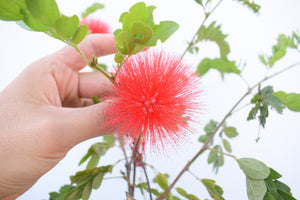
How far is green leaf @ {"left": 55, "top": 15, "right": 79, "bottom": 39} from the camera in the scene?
35cm

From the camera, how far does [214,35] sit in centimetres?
68

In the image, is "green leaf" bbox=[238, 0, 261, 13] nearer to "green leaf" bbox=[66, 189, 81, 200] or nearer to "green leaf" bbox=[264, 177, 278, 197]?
"green leaf" bbox=[264, 177, 278, 197]

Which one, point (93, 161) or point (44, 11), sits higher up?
point (44, 11)

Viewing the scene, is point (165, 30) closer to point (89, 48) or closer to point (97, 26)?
point (89, 48)

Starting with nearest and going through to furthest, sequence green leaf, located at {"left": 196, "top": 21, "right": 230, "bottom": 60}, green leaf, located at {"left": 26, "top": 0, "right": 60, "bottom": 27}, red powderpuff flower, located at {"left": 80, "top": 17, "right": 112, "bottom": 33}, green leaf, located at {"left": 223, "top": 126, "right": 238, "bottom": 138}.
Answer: green leaf, located at {"left": 26, "top": 0, "right": 60, "bottom": 27}
green leaf, located at {"left": 196, "top": 21, "right": 230, "bottom": 60}
green leaf, located at {"left": 223, "top": 126, "right": 238, "bottom": 138}
red powderpuff flower, located at {"left": 80, "top": 17, "right": 112, "bottom": 33}

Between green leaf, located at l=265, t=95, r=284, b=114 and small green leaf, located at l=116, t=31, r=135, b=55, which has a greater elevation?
small green leaf, located at l=116, t=31, r=135, b=55

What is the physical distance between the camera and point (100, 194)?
139 cm

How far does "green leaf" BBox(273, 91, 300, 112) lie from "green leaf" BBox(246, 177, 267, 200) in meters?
0.22

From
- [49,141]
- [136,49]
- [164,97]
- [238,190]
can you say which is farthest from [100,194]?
[136,49]

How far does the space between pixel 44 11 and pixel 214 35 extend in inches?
19.1

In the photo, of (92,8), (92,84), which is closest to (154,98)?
(92,84)

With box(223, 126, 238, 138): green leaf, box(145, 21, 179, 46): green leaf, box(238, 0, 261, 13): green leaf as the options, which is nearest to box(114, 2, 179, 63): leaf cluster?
box(145, 21, 179, 46): green leaf

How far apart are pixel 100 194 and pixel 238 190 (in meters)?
0.78

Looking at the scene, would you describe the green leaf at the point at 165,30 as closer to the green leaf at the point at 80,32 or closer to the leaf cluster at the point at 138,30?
the leaf cluster at the point at 138,30
